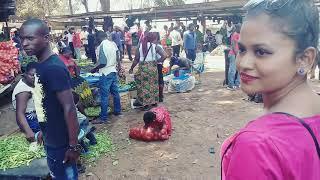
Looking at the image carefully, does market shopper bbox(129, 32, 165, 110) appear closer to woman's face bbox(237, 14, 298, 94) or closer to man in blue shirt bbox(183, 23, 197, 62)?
man in blue shirt bbox(183, 23, 197, 62)

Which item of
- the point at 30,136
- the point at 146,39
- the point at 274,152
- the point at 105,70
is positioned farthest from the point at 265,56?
the point at 146,39

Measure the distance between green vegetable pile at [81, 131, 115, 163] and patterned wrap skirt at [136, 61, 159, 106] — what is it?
5.24 feet

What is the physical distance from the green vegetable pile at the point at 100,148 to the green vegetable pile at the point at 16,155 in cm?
107

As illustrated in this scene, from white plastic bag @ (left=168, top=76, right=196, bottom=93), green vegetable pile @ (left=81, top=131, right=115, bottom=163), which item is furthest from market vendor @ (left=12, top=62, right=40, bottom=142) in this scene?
white plastic bag @ (left=168, top=76, right=196, bottom=93)

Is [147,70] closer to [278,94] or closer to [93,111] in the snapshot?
[93,111]

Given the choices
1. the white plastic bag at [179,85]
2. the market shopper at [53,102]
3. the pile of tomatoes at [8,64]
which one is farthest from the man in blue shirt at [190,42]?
the market shopper at [53,102]

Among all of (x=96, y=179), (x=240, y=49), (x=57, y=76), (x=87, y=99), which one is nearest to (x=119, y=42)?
(x=87, y=99)

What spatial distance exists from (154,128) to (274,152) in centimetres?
495

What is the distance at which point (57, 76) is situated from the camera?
7.88 feet

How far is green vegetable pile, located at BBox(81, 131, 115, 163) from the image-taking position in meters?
5.01

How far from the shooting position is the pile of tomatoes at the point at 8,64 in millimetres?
8453

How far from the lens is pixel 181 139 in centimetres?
572

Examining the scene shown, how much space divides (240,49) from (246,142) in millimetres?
297

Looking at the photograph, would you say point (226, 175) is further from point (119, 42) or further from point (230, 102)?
point (119, 42)
